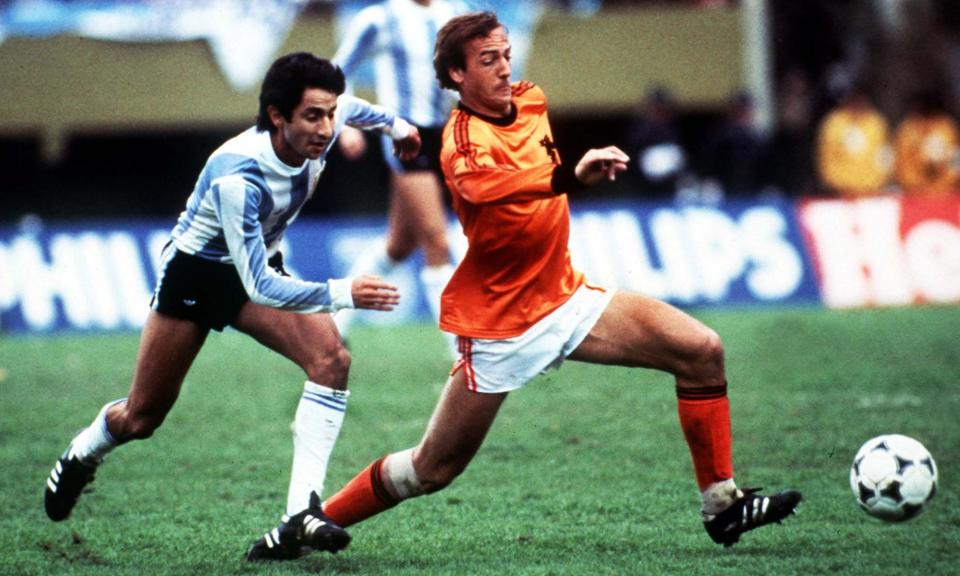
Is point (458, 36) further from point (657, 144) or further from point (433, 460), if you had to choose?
point (657, 144)

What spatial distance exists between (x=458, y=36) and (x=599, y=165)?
910 mm

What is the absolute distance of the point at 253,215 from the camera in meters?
5.91

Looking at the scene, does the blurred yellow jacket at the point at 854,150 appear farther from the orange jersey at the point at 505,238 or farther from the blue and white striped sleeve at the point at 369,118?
the orange jersey at the point at 505,238

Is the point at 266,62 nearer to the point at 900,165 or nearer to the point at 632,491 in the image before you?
the point at 900,165

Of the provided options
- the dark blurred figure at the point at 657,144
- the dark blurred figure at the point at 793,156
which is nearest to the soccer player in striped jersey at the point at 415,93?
the dark blurred figure at the point at 657,144

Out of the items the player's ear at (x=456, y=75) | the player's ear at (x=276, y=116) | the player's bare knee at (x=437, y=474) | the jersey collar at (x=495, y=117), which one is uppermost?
the player's ear at (x=456, y=75)

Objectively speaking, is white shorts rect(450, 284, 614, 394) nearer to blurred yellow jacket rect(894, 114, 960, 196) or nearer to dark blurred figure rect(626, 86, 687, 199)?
dark blurred figure rect(626, 86, 687, 199)

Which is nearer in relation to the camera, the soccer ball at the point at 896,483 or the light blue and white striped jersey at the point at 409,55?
the soccer ball at the point at 896,483

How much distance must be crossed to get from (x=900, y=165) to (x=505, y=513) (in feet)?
38.6

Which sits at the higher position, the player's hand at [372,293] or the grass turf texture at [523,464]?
the player's hand at [372,293]

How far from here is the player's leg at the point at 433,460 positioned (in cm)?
595

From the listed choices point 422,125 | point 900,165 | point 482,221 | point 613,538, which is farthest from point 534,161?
point 900,165

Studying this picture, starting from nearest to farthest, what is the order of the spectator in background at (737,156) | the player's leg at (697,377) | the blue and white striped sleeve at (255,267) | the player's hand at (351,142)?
1. the blue and white striped sleeve at (255,267)
2. the player's leg at (697,377)
3. the player's hand at (351,142)
4. the spectator in background at (737,156)

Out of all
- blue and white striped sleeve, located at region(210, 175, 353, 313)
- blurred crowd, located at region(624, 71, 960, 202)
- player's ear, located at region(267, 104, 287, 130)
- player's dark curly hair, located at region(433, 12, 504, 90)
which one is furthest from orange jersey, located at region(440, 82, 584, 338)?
blurred crowd, located at region(624, 71, 960, 202)
